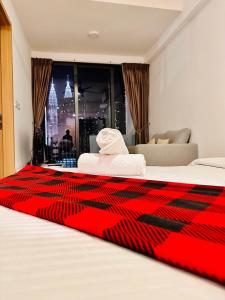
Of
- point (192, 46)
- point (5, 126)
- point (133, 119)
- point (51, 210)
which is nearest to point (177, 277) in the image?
point (51, 210)

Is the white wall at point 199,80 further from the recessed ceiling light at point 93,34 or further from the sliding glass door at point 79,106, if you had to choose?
the recessed ceiling light at point 93,34

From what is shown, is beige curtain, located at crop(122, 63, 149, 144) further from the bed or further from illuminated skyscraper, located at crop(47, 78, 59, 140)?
the bed

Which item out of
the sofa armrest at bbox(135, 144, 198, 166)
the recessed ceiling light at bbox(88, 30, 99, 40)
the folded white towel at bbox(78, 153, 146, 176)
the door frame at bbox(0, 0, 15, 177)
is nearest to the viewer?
the folded white towel at bbox(78, 153, 146, 176)

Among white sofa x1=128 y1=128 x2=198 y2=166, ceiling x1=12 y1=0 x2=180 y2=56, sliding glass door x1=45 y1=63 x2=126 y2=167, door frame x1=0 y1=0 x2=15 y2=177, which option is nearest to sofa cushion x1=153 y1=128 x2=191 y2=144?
white sofa x1=128 y1=128 x2=198 y2=166

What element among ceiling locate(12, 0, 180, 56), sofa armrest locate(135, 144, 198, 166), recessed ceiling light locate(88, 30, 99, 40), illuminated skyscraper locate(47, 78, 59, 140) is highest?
ceiling locate(12, 0, 180, 56)

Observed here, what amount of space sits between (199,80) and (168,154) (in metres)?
1.09

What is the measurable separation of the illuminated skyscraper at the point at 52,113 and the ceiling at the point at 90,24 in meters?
0.87

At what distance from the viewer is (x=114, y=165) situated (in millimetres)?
1399

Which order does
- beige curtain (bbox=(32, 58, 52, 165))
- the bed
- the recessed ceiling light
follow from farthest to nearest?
beige curtain (bbox=(32, 58, 52, 165))
the recessed ceiling light
the bed

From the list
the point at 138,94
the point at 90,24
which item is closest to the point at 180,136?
the point at 138,94

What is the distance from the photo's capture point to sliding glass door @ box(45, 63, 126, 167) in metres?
5.19

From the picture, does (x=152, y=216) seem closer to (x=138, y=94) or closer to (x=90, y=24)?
(x=90, y=24)

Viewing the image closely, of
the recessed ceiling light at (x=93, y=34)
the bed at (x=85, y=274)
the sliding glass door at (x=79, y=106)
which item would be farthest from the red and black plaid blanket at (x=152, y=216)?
the sliding glass door at (x=79, y=106)

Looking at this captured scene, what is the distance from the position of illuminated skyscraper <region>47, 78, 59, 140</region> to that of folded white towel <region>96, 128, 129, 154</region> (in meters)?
3.98
